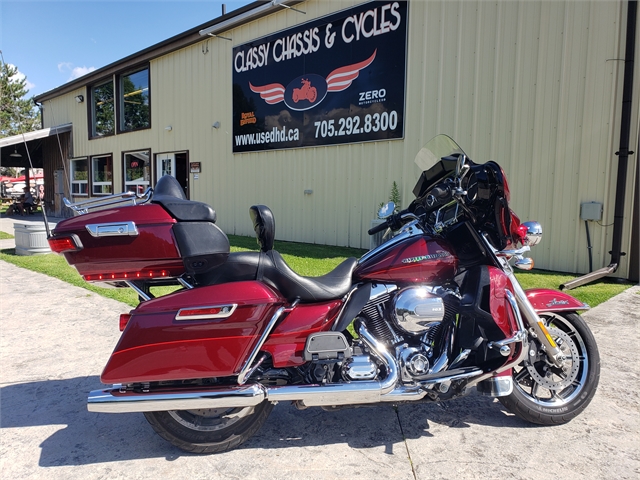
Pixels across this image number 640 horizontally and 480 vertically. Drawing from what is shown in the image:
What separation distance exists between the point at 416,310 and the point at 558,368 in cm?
109

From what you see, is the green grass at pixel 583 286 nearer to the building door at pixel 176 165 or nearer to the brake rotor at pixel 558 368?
the brake rotor at pixel 558 368

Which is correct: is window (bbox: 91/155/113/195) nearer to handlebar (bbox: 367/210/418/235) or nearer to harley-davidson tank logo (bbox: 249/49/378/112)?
harley-davidson tank logo (bbox: 249/49/378/112)

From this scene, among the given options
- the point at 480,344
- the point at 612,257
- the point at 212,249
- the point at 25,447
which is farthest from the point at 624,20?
the point at 25,447

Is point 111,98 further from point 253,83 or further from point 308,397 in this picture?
point 308,397

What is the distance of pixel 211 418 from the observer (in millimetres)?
2420

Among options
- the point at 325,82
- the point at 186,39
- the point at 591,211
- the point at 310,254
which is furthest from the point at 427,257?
the point at 186,39

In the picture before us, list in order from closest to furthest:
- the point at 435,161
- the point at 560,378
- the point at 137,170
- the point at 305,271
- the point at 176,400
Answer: the point at 176,400, the point at 560,378, the point at 435,161, the point at 305,271, the point at 137,170

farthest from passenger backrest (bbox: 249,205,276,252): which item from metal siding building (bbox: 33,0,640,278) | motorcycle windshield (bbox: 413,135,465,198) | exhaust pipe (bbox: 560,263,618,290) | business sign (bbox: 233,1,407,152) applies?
business sign (bbox: 233,1,407,152)

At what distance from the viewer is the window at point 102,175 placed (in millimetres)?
17328

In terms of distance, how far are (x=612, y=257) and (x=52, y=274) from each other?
8693mm

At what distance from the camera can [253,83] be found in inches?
451

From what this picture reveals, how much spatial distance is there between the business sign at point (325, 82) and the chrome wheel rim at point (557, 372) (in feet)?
21.2

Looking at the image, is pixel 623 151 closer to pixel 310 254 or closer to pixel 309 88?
pixel 310 254

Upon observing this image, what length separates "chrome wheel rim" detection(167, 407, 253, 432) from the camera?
7.83 ft
